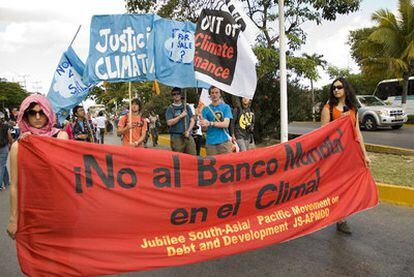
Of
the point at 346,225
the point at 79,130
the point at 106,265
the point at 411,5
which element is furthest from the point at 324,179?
the point at 411,5

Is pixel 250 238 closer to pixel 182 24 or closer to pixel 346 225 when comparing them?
pixel 346 225

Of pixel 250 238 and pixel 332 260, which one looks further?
pixel 332 260

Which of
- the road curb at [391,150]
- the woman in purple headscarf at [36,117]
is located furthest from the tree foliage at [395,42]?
the woman in purple headscarf at [36,117]

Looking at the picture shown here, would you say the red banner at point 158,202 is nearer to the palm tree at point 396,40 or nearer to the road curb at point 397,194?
the road curb at point 397,194

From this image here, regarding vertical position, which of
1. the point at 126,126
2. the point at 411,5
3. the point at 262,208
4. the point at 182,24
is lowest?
the point at 262,208

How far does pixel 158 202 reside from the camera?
324 cm

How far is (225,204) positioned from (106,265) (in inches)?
43.2

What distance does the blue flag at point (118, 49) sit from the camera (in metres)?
5.76

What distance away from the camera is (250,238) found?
352 cm

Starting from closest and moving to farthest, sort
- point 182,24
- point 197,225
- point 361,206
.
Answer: point 197,225 → point 361,206 → point 182,24

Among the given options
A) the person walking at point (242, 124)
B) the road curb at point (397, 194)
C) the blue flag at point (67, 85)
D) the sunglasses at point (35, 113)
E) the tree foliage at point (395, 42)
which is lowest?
the road curb at point (397, 194)

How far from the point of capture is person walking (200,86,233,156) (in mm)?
5945

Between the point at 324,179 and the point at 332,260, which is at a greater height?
the point at 324,179

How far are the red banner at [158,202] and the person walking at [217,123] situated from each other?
2063 mm
